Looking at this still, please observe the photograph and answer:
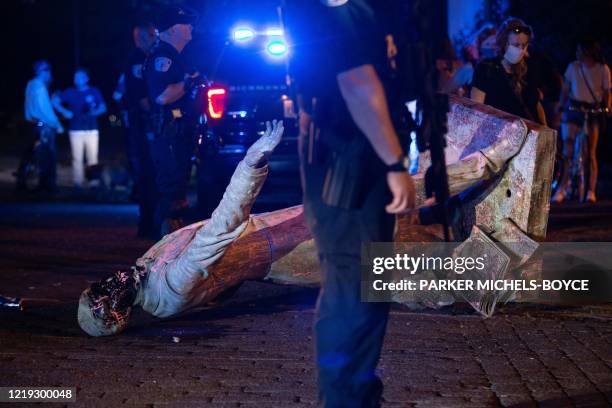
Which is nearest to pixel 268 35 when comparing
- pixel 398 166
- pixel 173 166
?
pixel 173 166

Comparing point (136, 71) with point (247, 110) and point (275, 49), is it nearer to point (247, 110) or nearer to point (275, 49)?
point (247, 110)

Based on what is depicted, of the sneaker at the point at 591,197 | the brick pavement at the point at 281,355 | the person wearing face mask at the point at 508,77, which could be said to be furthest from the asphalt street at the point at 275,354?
the sneaker at the point at 591,197

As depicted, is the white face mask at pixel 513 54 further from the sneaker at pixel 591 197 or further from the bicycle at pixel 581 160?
the sneaker at pixel 591 197

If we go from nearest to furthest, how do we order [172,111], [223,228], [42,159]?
[223,228], [172,111], [42,159]

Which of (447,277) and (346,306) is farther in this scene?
(447,277)

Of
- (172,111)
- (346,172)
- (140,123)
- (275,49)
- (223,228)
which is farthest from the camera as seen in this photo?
(275,49)

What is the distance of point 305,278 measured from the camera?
6555 mm

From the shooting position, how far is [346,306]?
3.60 m

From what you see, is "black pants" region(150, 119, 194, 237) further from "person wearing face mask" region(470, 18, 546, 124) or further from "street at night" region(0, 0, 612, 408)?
"person wearing face mask" region(470, 18, 546, 124)

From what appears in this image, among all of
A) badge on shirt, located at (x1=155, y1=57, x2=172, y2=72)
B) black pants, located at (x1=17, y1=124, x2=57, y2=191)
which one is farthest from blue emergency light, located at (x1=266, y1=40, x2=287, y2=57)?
black pants, located at (x1=17, y1=124, x2=57, y2=191)

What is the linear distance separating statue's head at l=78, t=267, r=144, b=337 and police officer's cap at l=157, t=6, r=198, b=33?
285cm

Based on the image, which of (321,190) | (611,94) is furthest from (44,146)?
(321,190)

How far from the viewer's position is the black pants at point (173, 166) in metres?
8.33

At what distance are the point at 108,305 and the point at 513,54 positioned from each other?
3763mm
